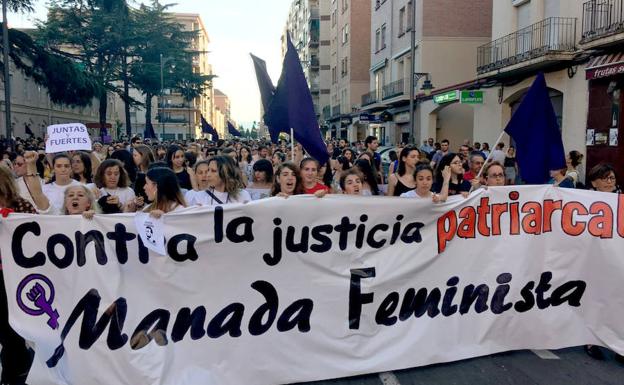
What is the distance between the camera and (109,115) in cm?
7019

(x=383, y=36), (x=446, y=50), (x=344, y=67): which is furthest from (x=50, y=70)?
(x=344, y=67)

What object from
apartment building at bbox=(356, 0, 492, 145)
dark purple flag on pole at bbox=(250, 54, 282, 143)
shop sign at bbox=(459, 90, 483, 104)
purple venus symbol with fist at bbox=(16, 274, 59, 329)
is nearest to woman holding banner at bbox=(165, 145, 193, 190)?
dark purple flag on pole at bbox=(250, 54, 282, 143)

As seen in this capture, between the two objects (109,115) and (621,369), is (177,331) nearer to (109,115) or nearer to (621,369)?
(621,369)

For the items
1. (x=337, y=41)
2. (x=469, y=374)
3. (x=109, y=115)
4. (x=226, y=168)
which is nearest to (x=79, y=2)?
(x=337, y=41)

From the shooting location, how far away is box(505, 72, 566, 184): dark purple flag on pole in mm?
5383

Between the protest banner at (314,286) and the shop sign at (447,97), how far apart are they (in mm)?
18908

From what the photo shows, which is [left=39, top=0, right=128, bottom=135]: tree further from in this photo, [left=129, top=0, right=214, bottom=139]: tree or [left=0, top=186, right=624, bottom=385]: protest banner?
[left=0, top=186, right=624, bottom=385]: protest banner

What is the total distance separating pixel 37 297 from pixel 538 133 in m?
4.43

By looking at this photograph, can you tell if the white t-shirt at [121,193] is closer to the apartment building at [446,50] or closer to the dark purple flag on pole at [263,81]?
the dark purple flag on pole at [263,81]

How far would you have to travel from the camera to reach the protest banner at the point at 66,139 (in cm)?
700

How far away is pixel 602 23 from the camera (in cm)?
1502

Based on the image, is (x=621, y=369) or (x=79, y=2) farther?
(x=79, y=2)

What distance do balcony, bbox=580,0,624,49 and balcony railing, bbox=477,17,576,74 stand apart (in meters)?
0.73

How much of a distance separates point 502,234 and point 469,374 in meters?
1.15
